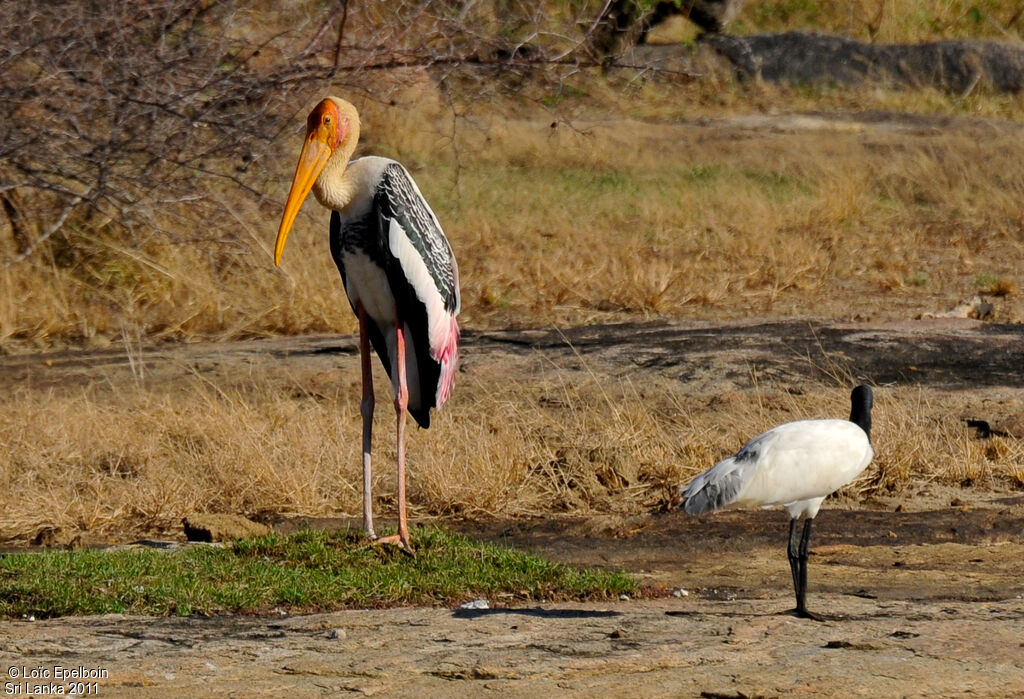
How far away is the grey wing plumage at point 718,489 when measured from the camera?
5.28m

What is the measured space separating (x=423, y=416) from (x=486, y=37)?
4.68 m

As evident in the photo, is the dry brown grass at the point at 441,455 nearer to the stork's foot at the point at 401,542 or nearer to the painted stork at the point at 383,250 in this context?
the painted stork at the point at 383,250

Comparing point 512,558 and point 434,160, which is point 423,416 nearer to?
point 512,558

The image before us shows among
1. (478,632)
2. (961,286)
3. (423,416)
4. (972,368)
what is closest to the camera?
(478,632)

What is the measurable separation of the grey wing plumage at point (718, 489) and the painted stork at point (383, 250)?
4.62 ft

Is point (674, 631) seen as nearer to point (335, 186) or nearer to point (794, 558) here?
point (794, 558)

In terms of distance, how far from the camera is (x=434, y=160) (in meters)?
17.6

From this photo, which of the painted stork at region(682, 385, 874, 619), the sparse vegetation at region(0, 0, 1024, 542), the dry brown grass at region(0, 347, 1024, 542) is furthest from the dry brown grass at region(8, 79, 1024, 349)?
the painted stork at region(682, 385, 874, 619)

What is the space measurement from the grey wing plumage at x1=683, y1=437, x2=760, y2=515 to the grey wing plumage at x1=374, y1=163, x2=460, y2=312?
5.35 feet

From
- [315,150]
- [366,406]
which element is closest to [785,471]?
[366,406]

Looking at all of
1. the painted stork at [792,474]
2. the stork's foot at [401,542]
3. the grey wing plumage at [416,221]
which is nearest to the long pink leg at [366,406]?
the stork's foot at [401,542]

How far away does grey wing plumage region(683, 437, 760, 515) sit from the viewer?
5281 millimetres

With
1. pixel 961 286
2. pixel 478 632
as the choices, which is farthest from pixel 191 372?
pixel 961 286

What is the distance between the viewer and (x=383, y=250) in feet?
20.6
